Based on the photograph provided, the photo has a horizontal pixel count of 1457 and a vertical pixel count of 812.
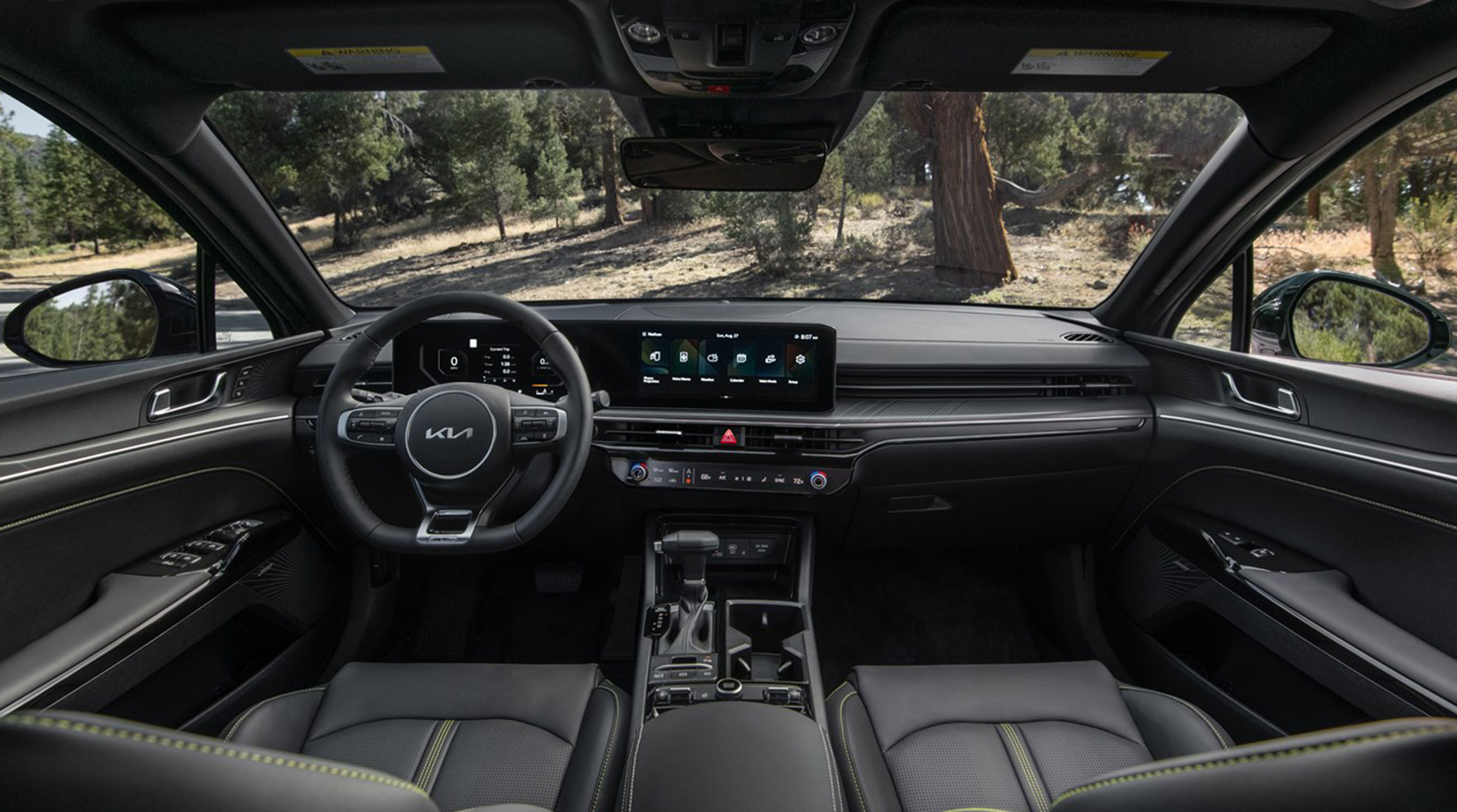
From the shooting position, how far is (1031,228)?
9.23ft

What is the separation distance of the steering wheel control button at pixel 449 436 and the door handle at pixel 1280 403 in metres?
2.23

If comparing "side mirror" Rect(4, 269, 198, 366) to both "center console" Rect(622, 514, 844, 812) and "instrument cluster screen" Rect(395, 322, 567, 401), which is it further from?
"center console" Rect(622, 514, 844, 812)

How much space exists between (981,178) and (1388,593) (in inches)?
67.7

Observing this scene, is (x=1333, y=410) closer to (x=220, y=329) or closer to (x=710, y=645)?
(x=710, y=645)

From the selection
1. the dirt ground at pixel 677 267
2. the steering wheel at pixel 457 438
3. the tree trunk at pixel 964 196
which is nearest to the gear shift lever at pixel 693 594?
the steering wheel at pixel 457 438

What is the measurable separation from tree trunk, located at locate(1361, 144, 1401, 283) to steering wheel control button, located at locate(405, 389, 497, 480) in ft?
8.31

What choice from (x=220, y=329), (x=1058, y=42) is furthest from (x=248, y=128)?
(x=1058, y=42)

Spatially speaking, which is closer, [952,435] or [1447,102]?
[1447,102]

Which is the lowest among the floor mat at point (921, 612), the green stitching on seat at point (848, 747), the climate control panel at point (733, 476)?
the floor mat at point (921, 612)

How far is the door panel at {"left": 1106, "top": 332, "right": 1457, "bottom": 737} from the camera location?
180 centimetres

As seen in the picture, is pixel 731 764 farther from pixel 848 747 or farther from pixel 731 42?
pixel 731 42

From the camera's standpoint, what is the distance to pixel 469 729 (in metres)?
1.96

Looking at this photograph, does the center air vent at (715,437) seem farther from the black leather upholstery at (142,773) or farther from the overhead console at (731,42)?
the black leather upholstery at (142,773)

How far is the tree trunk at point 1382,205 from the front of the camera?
217 centimetres
